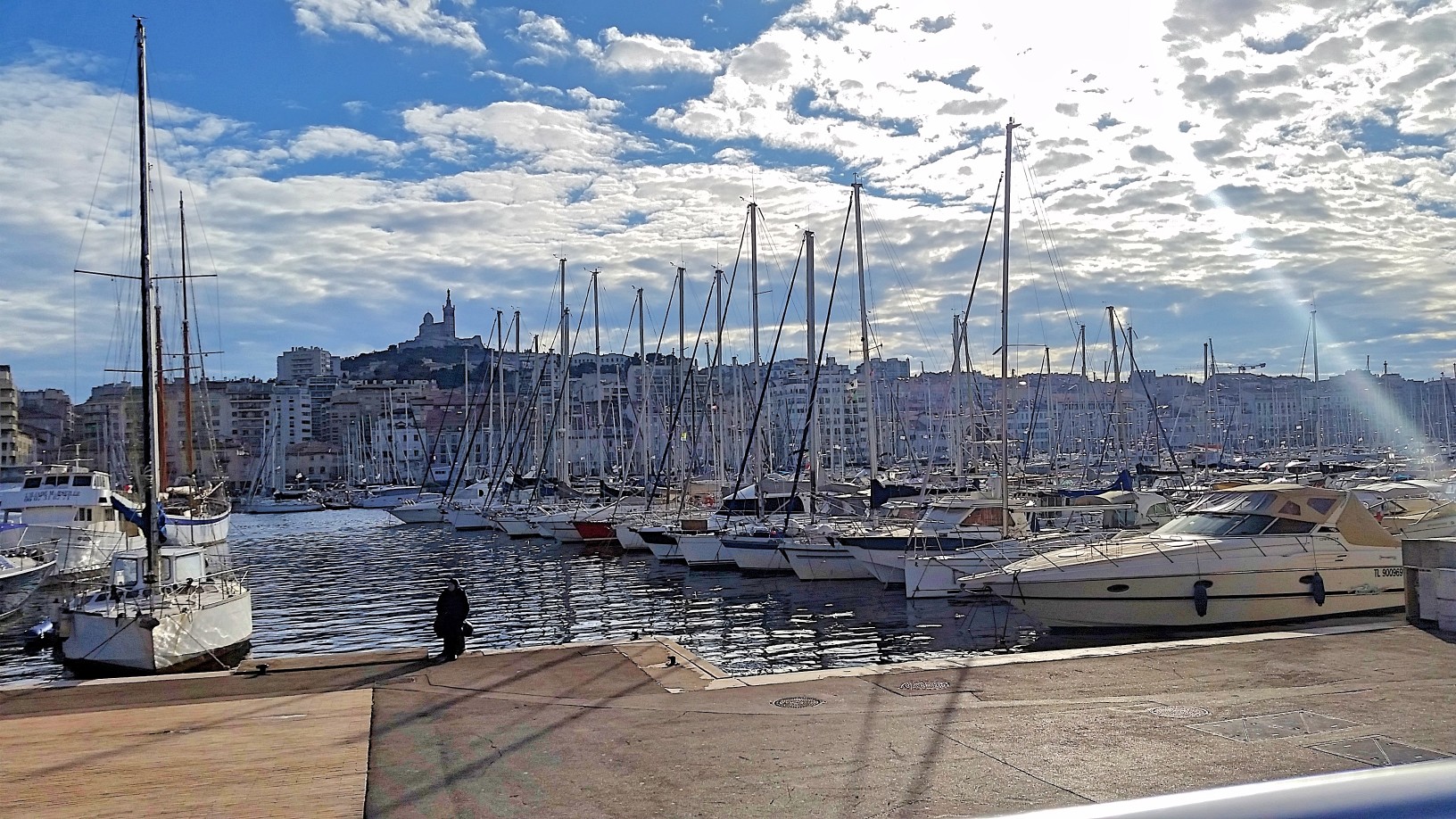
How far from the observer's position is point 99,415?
158 metres

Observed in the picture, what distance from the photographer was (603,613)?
30703mm

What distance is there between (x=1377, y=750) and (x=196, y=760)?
984 centimetres

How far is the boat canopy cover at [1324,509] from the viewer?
2136 centimetres

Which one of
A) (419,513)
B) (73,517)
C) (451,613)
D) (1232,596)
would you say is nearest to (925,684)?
(451,613)

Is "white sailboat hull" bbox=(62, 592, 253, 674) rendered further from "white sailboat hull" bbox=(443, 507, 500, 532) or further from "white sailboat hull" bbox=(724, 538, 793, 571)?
"white sailboat hull" bbox=(443, 507, 500, 532)

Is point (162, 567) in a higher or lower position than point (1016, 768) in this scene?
higher

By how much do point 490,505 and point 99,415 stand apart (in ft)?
371

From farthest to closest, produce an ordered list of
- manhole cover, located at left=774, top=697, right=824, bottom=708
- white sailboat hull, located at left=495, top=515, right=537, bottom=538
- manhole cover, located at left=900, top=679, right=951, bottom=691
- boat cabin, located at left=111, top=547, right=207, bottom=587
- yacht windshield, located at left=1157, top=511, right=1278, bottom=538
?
1. white sailboat hull, located at left=495, top=515, right=537, bottom=538
2. boat cabin, located at left=111, top=547, right=207, bottom=587
3. yacht windshield, located at left=1157, top=511, right=1278, bottom=538
4. manhole cover, located at left=900, top=679, right=951, bottom=691
5. manhole cover, located at left=774, top=697, right=824, bottom=708

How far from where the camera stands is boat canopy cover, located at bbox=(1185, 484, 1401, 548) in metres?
21.4

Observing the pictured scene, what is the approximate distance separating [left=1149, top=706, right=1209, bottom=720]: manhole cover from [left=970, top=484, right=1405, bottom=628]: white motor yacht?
1040 centimetres

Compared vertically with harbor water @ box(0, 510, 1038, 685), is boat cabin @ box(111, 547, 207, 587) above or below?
above

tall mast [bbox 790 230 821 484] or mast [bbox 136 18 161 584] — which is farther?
tall mast [bbox 790 230 821 484]

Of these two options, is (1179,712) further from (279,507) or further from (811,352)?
(279,507)

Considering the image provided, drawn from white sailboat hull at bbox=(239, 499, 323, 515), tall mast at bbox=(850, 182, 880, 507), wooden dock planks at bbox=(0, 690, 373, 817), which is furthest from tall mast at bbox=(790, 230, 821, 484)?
white sailboat hull at bbox=(239, 499, 323, 515)
